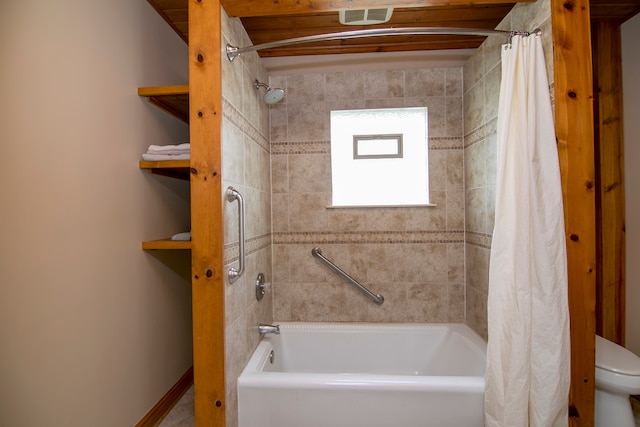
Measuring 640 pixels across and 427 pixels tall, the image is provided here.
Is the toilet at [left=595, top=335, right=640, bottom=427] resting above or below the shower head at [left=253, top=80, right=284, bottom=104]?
below

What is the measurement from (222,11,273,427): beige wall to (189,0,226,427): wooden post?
0.17 feet

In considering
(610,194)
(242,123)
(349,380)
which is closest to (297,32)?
(242,123)

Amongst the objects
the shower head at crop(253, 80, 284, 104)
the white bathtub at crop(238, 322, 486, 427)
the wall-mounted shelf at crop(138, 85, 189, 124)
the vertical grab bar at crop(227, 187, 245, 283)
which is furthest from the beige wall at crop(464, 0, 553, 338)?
the wall-mounted shelf at crop(138, 85, 189, 124)

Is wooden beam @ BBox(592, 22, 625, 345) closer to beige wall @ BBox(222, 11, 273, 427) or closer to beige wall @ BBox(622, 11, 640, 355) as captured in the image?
beige wall @ BBox(622, 11, 640, 355)

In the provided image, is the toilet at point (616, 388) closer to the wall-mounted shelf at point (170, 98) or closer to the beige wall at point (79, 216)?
the beige wall at point (79, 216)

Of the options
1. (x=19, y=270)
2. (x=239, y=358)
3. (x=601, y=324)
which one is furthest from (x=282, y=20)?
(x=601, y=324)

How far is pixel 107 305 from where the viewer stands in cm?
139

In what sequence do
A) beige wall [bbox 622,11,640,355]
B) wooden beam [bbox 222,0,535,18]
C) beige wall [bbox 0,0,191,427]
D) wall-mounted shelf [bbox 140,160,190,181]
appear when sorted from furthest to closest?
beige wall [bbox 622,11,640,355] → wall-mounted shelf [bbox 140,160,190,181] → wooden beam [bbox 222,0,535,18] → beige wall [bbox 0,0,191,427]

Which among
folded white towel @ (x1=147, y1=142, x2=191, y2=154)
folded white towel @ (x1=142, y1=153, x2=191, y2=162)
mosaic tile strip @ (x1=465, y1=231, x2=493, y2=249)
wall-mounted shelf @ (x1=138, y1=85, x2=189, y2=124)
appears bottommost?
mosaic tile strip @ (x1=465, y1=231, x2=493, y2=249)

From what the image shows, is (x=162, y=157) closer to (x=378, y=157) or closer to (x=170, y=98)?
(x=170, y=98)

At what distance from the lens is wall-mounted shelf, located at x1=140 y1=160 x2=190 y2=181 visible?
1.48 meters

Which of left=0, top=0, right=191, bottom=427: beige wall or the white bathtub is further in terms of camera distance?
the white bathtub

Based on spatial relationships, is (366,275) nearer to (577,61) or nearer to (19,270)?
(577,61)

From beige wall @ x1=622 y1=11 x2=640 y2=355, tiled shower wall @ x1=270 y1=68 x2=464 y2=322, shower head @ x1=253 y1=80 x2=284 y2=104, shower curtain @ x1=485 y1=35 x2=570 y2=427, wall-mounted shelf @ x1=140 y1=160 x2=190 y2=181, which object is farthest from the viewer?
tiled shower wall @ x1=270 y1=68 x2=464 y2=322
